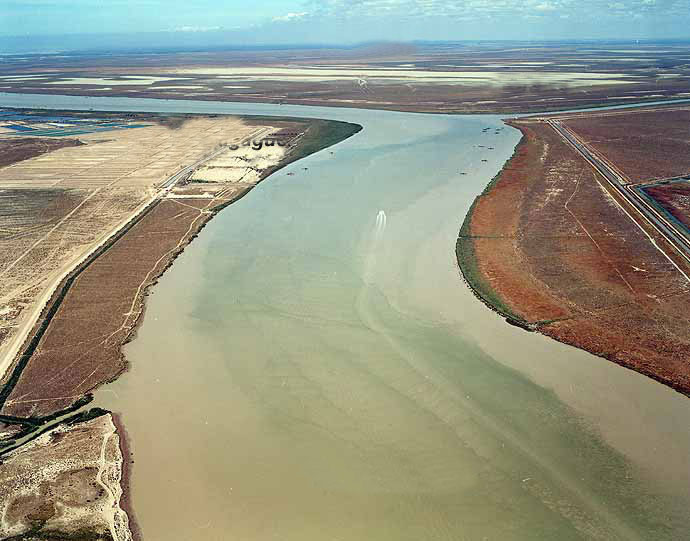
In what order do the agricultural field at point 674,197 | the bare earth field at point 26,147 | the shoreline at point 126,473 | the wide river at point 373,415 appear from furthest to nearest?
the bare earth field at point 26,147 → the agricultural field at point 674,197 → the wide river at point 373,415 → the shoreline at point 126,473

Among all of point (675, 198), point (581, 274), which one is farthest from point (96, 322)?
point (675, 198)

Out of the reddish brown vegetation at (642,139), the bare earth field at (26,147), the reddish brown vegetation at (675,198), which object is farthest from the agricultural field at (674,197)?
the bare earth field at (26,147)

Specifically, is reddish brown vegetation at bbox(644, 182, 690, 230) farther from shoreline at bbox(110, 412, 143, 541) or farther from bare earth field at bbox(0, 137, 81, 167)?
bare earth field at bbox(0, 137, 81, 167)

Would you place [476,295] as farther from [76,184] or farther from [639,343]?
[76,184]

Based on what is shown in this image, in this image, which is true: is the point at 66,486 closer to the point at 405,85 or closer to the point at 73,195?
the point at 73,195

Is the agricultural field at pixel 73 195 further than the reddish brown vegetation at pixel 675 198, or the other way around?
the reddish brown vegetation at pixel 675 198

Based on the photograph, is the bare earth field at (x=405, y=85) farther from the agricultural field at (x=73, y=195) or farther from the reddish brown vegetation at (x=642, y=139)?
the agricultural field at (x=73, y=195)

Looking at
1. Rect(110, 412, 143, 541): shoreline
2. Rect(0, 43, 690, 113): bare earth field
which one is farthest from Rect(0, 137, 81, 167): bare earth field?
Rect(110, 412, 143, 541): shoreline

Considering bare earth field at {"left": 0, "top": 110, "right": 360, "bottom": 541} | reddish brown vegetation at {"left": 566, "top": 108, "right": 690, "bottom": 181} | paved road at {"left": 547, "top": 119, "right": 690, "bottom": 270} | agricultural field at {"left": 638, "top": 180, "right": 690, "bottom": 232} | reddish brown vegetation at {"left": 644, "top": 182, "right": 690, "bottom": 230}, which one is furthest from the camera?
reddish brown vegetation at {"left": 566, "top": 108, "right": 690, "bottom": 181}
